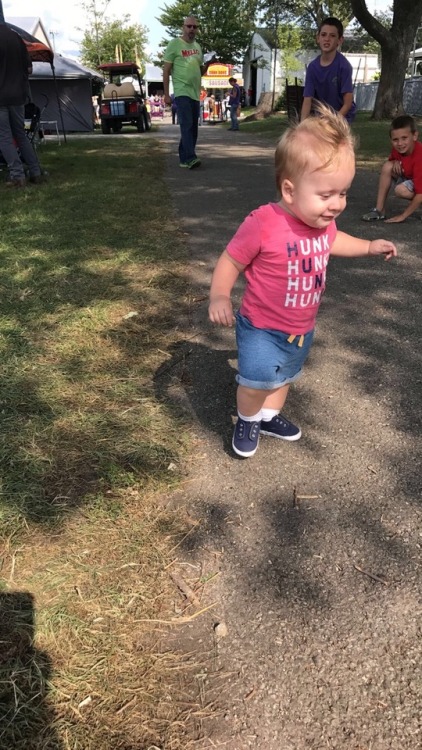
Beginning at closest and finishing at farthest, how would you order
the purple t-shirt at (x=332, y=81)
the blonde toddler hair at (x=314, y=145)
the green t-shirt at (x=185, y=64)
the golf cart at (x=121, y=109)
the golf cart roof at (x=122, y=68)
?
the blonde toddler hair at (x=314, y=145)
the purple t-shirt at (x=332, y=81)
the green t-shirt at (x=185, y=64)
the golf cart at (x=121, y=109)
the golf cart roof at (x=122, y=68)

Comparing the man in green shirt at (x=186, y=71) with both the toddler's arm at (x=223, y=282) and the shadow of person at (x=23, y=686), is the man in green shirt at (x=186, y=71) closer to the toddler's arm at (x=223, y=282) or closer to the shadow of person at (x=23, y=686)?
the toddler's arm at (x=223, y=282)

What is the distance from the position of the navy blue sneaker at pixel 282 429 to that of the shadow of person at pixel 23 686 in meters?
1.21

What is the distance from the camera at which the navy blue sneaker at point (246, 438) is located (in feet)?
7.46

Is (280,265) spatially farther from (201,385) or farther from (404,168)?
(404,168)

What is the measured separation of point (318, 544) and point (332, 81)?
5.73 m

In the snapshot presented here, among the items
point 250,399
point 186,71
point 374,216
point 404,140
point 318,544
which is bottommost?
point 318,544

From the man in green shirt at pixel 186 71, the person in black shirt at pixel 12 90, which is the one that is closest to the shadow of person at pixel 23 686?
the person in black shirt at pixel 12 90

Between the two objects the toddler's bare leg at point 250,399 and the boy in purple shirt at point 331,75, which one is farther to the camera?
the boy in purple shirt at point 331,75

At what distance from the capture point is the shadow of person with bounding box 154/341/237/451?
102 inches

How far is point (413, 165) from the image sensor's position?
5.50 meters

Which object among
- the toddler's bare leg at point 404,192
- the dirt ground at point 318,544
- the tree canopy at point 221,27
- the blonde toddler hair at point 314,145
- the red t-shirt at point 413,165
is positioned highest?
the tree canopy at point 221,27

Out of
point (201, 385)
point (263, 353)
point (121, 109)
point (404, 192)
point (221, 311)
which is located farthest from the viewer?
point (121, 109)

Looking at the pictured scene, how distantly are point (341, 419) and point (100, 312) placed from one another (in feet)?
5.73

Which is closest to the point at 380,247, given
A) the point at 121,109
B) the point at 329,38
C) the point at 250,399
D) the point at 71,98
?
the point at 250,399
